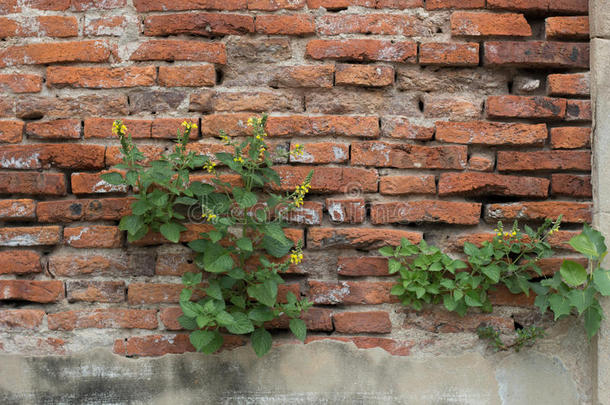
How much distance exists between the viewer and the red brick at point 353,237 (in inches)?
75.3

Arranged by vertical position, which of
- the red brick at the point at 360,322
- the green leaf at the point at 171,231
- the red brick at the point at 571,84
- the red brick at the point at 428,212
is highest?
the red brick at the point at 571,84

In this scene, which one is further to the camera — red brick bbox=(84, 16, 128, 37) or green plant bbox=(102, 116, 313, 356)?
red brick bbox=(84, 16, 128, 37)

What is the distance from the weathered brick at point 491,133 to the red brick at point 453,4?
45cm

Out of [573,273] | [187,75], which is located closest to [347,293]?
[573,273]

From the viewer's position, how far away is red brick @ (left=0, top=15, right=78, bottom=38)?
1962mm

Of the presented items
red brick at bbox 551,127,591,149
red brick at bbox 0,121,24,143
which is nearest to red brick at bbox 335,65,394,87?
red brick at bbox 551,127,591,149

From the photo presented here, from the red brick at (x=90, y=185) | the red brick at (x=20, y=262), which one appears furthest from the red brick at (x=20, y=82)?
the red brick at (x=20, y=262)

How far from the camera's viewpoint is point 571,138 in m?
1.93

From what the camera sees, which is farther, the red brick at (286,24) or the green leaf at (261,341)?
the red brick at (286,24)

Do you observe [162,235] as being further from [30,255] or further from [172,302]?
[30,255]

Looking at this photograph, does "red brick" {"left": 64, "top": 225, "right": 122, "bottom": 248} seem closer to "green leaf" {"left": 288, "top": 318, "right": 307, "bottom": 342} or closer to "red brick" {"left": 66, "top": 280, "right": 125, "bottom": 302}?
"red brick" {"left": 66, "top": 280, "right": 125, "bottom": 302}

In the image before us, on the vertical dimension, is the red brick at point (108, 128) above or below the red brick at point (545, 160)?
above

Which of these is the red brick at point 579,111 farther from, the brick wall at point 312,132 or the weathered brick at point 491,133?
the weathered brick at point 491,133

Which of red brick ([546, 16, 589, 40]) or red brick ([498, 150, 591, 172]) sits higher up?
red brick ([546, 16, 589, 40])
